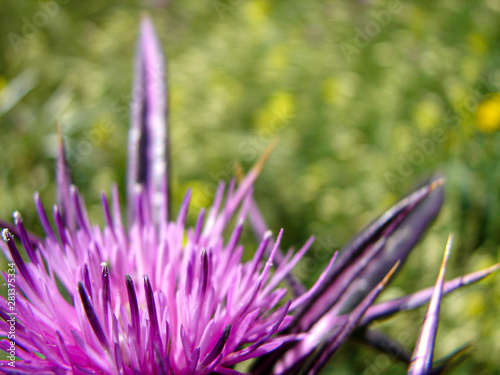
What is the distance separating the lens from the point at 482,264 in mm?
1403

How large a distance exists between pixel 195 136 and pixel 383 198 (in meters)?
0.90

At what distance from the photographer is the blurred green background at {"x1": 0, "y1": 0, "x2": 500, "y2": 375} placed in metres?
1.60

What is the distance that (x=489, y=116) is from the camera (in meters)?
1.70

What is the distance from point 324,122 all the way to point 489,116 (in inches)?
26.6

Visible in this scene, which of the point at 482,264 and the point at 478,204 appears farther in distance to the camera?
the point at 478,204

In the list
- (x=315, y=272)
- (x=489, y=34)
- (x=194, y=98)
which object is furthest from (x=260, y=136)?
(x=489, y=34)

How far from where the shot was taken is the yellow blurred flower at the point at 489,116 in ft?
5.56

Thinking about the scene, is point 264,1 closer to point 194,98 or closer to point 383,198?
point 194,98

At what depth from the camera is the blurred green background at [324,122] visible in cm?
160

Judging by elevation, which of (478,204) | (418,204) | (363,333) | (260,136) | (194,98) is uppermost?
(194,98)

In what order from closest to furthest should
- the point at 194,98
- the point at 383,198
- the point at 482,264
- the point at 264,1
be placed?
1. the point at 482,264
2. the point at 383,198
3. the point at 194,98
4. the point at 264,1

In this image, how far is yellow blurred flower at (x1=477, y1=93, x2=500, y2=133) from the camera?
5.56 feet

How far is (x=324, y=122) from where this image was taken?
2.08 metres

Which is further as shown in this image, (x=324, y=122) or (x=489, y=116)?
(x=324, y=122)
